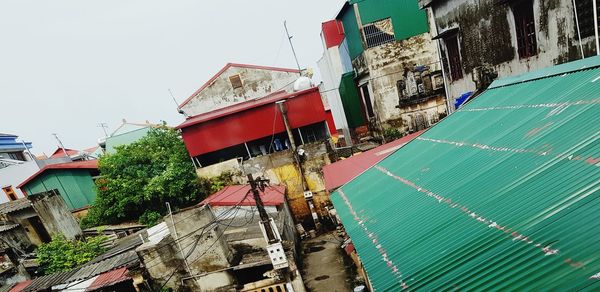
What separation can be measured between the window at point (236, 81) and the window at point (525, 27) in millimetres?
19986

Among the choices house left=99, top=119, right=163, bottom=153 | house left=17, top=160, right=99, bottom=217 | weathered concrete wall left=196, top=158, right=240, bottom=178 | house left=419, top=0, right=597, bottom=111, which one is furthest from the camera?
house left=99, top=119, right=163, bottom=153

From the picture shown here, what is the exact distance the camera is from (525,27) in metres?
8.51

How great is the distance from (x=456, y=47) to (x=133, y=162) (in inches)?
832

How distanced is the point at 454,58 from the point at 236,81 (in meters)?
17.6

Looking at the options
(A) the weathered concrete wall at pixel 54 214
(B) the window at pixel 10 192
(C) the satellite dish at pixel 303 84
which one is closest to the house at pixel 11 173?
(B) the window at pixel 10 192

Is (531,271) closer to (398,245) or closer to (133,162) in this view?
(398,245)

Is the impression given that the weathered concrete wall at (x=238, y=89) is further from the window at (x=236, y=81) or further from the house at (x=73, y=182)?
the house at (x=73, y=182)

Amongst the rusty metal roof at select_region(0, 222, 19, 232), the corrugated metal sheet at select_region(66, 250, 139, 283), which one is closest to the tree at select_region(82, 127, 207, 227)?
the rusty metal roof at select_region(0, 222, 19, 232)

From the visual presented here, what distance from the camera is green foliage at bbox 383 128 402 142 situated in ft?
62.1

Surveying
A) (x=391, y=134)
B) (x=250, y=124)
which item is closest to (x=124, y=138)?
(x=250, y=124)

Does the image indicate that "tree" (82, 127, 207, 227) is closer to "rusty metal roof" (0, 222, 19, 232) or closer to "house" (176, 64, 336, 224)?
"house" (176, 64, 336, 224)

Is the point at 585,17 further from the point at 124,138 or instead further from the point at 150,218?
the point at 124,138

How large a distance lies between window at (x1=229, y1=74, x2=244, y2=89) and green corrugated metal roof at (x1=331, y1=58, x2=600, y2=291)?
20.2 m

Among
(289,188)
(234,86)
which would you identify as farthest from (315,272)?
(234,86)
